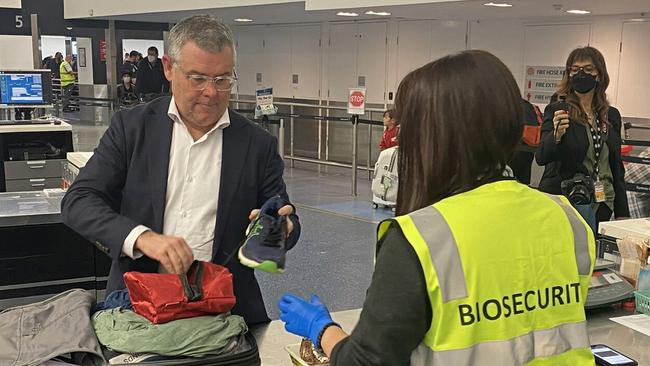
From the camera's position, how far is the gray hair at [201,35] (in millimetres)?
1877

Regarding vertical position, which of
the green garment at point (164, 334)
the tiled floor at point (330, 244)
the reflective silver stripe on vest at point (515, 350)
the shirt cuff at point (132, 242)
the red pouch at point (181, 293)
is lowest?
the tiled floor at point (330, 244)

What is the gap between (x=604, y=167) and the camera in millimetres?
3762

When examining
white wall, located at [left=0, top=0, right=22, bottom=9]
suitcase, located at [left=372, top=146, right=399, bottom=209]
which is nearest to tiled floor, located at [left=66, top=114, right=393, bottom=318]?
suitcase, located at [left=372, top=146, right=399, bottom=209]

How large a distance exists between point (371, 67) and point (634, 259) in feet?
25.5

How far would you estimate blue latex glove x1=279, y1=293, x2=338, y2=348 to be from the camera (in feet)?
4.64

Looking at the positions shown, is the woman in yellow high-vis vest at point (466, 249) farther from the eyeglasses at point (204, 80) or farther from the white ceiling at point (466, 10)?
the white ceiling at point (466, 10)

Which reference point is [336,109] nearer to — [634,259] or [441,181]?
Answer: [634,259]

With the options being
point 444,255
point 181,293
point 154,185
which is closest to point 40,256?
point 154,185

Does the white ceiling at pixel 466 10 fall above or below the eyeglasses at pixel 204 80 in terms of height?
above

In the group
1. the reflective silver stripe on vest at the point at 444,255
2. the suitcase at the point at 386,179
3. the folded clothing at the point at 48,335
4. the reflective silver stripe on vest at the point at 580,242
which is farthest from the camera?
the suitcase at the point at 386,179

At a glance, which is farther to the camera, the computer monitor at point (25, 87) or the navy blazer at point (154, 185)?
the computer monitor at point (25, 87)

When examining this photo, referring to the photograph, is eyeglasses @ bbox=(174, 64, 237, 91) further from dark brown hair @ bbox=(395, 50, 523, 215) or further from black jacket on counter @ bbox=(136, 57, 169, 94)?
black jacket on counter @ bbox=(136, 57, 169, 94)

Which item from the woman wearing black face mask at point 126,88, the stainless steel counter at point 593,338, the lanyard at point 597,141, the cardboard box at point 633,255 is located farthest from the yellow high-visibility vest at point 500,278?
the woman wearing black face mask at point 126,88

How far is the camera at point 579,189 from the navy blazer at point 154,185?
205 cm
